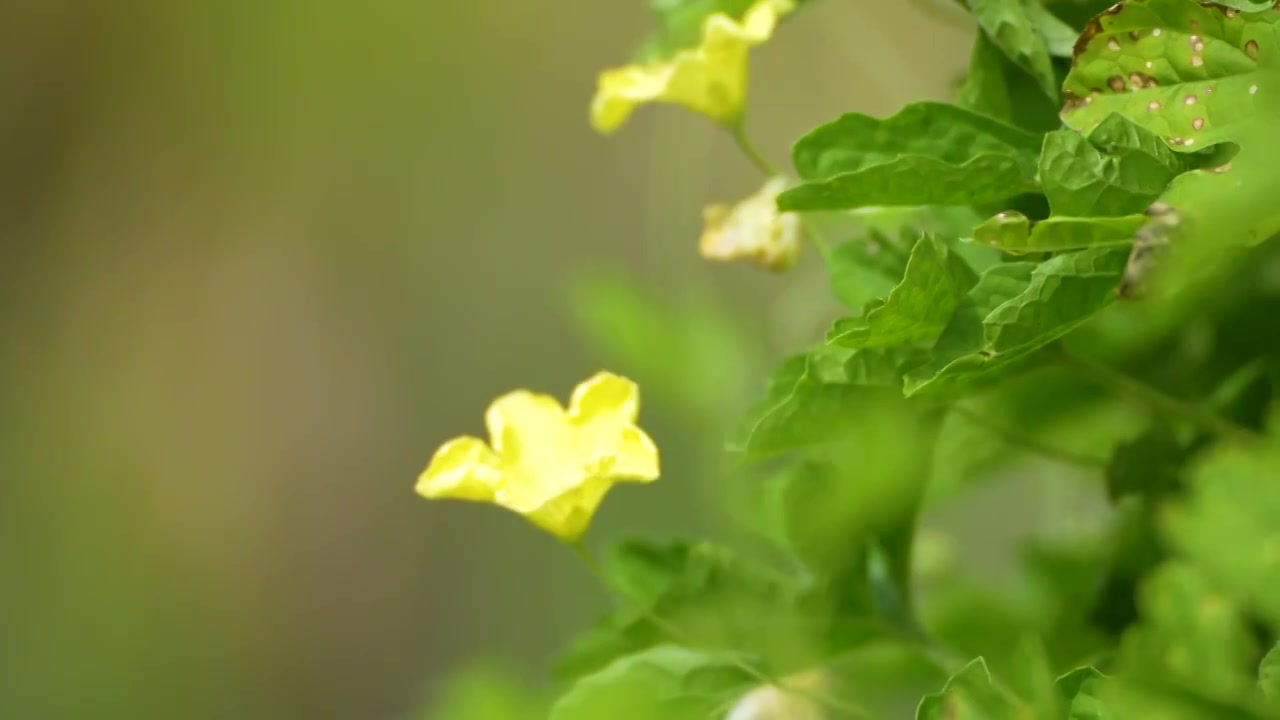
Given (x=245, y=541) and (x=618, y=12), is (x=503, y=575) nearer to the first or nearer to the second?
(x=245, y=541)

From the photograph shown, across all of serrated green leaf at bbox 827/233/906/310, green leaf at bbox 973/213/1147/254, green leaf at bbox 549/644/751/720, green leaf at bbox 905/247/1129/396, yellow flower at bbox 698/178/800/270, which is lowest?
green leaf at bbox 549/644/751/720

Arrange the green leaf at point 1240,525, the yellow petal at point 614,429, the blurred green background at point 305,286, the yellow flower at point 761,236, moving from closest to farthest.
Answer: the green leaf at point 1240,525 → the yellow petal at point 614,429 → the yellow flower at point 761,236 → the blurred green background at point 305,286

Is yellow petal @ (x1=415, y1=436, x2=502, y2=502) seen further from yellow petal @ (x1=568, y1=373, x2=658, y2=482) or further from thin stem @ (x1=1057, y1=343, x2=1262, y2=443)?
thin stem @ (x1=1057, y1=343, x2=1262, y2=443)

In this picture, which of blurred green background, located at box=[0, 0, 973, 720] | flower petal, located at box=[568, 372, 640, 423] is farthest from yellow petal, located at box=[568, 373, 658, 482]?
blurred green background, located at box=[0, 0, 973, 720]

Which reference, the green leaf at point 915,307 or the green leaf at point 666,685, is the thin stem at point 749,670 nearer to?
the green leaf at point 666,685

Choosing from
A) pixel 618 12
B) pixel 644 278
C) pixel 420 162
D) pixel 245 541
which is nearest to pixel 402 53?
pixel 420 162

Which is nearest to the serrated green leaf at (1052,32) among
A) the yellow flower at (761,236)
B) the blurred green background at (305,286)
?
the yellow flower at (761,236)

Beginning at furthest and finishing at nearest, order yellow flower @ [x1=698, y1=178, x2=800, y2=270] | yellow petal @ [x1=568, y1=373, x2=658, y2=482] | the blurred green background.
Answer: the blurred green background, yellow flower @ [x1=698, y1=178, x2=800, y2=270], yellow petal @ [x1=568, y1=373, x2=658, y2=482]
